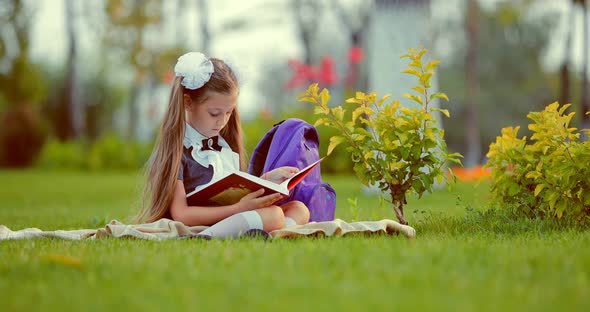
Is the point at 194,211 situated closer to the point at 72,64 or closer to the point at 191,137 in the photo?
the point at 191,137

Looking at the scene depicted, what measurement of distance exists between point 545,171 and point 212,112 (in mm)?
2225

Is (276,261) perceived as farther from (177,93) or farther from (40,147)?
(40,147)

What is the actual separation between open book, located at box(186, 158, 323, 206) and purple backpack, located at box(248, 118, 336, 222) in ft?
1.53

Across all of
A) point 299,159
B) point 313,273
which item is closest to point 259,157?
point 299,159

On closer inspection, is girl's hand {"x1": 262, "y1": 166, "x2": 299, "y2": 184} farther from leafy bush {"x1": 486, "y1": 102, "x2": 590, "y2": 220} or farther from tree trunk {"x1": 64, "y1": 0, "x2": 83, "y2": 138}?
tree trunk {"x1": 64, "y1": 0, "x2": 83, "y2": 138}

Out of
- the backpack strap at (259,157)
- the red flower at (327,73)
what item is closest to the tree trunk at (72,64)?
the red flower at (327,73)

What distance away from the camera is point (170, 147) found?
4.62 meters

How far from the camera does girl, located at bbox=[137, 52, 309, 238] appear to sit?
4.48 m

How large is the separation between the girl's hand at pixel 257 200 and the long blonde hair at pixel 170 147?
0.52 meters

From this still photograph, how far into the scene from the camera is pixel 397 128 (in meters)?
4.52

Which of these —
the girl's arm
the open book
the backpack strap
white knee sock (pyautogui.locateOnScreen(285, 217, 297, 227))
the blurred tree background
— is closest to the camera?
the open book

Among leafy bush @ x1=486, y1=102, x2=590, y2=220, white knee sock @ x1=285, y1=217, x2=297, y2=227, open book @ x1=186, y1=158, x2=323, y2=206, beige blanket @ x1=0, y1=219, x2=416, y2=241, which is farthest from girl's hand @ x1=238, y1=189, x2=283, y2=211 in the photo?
leafy bush @ x1=486, y1=102, x2=590, y2=220

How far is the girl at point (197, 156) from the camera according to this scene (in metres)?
4.48

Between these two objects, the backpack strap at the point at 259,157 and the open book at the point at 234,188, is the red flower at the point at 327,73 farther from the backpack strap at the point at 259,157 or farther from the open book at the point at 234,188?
the open book at the point at 234,188
